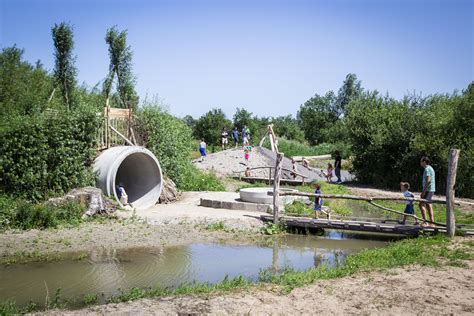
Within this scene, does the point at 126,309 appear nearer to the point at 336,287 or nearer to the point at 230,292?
the point at 230,292

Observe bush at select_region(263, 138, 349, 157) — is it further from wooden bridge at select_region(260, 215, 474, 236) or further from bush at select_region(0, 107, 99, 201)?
wooden bridge at select_region(260, 215, 474, 236)

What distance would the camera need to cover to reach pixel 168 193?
20188 mm

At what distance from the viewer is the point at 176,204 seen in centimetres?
1942

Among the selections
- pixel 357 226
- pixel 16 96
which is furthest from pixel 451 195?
pixel 16 96

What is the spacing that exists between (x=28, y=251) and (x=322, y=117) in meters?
59.3

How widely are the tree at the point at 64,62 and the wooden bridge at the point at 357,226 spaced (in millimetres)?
13997

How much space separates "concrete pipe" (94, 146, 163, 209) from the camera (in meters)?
17.2

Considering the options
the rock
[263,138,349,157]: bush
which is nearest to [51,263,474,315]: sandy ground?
the rock

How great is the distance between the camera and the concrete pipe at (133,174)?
679 inches

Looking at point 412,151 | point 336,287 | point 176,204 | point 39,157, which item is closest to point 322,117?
point 412,151

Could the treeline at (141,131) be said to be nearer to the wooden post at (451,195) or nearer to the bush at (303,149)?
the wooden post at (451,195)

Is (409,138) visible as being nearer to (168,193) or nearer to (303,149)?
(168,193)

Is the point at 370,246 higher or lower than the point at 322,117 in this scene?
lower

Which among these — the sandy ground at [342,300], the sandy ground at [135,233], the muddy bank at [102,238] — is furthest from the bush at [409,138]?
the sandy ground at [342,300]
